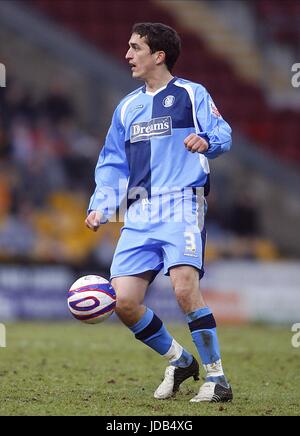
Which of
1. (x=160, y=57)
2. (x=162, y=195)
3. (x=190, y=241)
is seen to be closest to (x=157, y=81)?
(x=160, y=57)

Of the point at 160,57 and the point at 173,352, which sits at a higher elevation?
the point at 160,57

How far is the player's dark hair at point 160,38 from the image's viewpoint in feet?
24.2

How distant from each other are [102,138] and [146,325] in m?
13.2

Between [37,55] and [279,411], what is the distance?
49.1 ft

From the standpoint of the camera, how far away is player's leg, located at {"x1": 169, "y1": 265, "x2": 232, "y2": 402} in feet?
22.8

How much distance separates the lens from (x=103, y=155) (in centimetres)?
759

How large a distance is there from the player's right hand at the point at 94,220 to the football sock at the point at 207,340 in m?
0.95

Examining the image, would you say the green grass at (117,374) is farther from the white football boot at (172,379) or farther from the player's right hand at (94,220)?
the player's right hand at (94,220)

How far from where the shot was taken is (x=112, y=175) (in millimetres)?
7527
